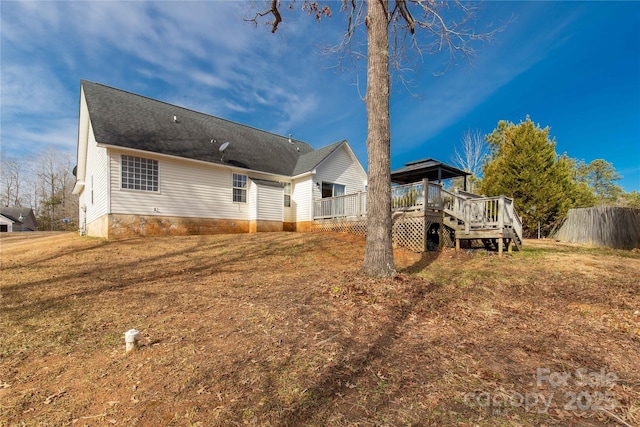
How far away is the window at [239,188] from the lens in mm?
14336

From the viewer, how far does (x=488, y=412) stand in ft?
6.74

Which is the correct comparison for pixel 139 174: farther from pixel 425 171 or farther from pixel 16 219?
pixel 16 219

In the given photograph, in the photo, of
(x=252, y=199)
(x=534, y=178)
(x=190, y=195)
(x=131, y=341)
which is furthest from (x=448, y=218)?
(x=190, y=195)

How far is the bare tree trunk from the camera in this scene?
16.5ft

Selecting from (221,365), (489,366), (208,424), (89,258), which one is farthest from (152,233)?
(489,366)

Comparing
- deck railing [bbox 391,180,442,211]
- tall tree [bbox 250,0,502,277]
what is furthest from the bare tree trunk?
deck railing [bbox 391,180,442,211]

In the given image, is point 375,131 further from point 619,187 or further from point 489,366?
point 619,187

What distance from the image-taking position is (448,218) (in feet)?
34.2

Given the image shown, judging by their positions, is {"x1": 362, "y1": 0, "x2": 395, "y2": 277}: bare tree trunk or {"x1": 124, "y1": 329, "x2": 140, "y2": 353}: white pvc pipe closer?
{"x1": 124, "y1": 329, "x2": 140, "y2": 353}: white pvc pipe

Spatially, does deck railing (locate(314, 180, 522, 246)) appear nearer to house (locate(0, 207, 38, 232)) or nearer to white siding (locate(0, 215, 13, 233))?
white siding (locate(0, 215, 13, 233))

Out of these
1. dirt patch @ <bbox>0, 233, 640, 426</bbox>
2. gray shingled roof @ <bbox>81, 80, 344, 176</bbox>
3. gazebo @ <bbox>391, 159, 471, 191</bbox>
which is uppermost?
gray shingled roof @ <bbox>81, 80, 344, 176</bbox>

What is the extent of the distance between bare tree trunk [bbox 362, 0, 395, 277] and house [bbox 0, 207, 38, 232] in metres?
50.5

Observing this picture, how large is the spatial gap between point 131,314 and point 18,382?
62.6 inches

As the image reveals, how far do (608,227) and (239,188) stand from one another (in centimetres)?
1612
